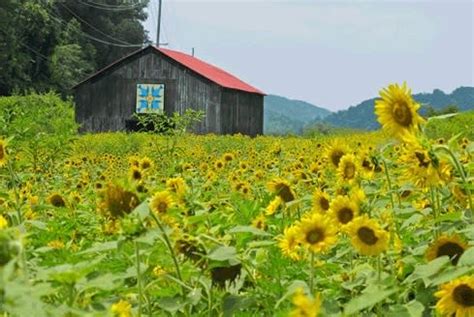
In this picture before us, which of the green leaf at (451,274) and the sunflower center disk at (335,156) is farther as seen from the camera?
the sunflower center disk at (335,156)

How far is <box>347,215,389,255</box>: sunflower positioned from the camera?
5.14 feet

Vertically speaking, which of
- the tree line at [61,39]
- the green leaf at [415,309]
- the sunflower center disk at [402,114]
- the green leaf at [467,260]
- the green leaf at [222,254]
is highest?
the tree line at [61,39]

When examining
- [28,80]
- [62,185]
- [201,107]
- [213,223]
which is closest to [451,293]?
[213,223]

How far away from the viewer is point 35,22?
39.2m

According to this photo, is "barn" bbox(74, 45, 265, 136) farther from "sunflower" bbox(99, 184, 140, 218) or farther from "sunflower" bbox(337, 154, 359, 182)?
"sunflower" bbox(99, 184, 140, 218)

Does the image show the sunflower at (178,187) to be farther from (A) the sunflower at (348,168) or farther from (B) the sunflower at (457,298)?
(B) the sunflower at (457,298)

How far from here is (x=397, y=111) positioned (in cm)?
179

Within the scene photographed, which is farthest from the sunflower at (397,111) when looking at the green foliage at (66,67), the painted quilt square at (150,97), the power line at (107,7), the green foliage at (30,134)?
the power line at (107,7)

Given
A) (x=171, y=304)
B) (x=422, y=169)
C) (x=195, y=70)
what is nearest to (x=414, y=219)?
(x=422, y=169)

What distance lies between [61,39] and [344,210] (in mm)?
41043

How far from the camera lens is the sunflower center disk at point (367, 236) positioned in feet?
5.16

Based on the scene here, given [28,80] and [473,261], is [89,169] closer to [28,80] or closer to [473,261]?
[473,261]

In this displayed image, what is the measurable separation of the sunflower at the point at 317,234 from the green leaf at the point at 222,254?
166mm

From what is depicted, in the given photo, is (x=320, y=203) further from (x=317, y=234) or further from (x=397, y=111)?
(x=317, y=234)
